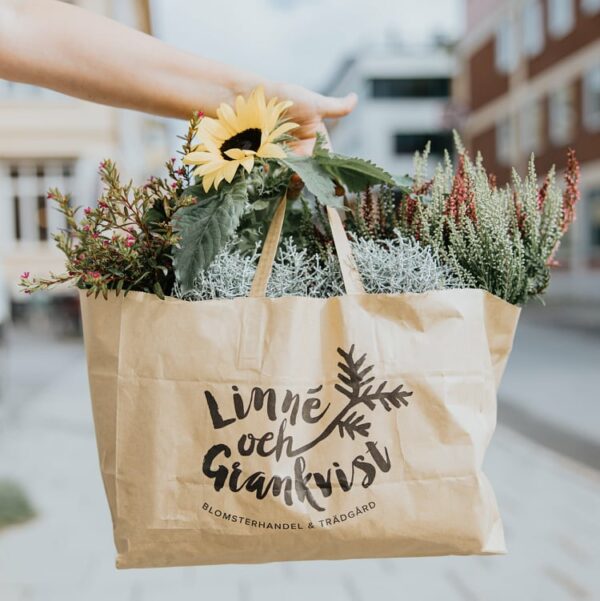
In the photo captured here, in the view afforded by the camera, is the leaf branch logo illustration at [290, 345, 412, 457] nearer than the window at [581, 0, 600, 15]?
Yes

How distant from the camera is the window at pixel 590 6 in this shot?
21.8m

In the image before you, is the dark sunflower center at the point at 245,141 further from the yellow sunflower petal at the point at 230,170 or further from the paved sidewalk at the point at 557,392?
the paved sidewalk at the point at 557,392

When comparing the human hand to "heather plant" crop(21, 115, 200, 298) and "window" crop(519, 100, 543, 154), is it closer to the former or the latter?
"heather plant" crop(21, 115, 200, 298)

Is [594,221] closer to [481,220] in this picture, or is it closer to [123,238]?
[481,220]

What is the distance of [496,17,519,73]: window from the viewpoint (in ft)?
90.2

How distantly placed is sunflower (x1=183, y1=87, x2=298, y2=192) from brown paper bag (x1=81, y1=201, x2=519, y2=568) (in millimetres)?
154

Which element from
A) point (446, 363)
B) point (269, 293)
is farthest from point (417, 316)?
point (269, 293)

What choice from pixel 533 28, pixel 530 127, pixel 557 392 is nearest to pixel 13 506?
pixel 557 392

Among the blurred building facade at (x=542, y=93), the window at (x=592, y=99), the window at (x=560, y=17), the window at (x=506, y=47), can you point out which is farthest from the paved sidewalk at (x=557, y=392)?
the window at (x=506, y=47)

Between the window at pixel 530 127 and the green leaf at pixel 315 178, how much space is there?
25.6 m

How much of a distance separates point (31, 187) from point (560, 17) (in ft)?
46.8

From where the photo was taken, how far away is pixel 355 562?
381 centimetres

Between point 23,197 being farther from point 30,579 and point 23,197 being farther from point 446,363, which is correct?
point 446,363

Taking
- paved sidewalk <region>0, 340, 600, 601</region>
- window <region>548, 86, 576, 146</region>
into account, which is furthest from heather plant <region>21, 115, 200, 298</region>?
window <region>548, 86, 576, 146</region>
